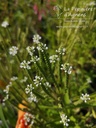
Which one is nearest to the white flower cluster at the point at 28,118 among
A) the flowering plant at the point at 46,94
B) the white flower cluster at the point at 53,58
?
the flowering plant at the point at 46,94

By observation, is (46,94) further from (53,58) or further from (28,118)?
(53,58)

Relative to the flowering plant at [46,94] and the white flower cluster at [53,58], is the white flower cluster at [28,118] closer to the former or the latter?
the flowering plant at [46,94]

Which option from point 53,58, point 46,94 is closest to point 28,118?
point 46,94

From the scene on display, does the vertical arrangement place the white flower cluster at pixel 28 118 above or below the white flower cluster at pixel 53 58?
below

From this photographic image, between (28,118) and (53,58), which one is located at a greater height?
(53,58)

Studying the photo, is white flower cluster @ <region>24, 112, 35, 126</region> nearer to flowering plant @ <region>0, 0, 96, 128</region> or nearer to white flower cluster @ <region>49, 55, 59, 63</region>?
flowering plant @ <region>0, 0, 96, 128</region>

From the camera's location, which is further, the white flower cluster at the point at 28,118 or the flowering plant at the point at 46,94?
the white flower cluster at the point at 28,118

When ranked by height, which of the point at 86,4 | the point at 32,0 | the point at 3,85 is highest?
the point at 32,0

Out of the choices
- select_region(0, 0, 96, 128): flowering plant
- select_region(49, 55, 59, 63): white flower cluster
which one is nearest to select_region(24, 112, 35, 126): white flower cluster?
select_region(0, 0, 96, 128): flowering plant

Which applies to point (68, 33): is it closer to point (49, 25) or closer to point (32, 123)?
point (49, 25)

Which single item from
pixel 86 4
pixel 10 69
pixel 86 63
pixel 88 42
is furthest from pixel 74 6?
pixel 10 69

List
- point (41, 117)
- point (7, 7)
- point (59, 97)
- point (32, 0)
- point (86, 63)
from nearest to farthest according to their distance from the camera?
point (59, 97)
point (41, 117)
point (86, 63)
point (32, 0)
point (7, 7)
